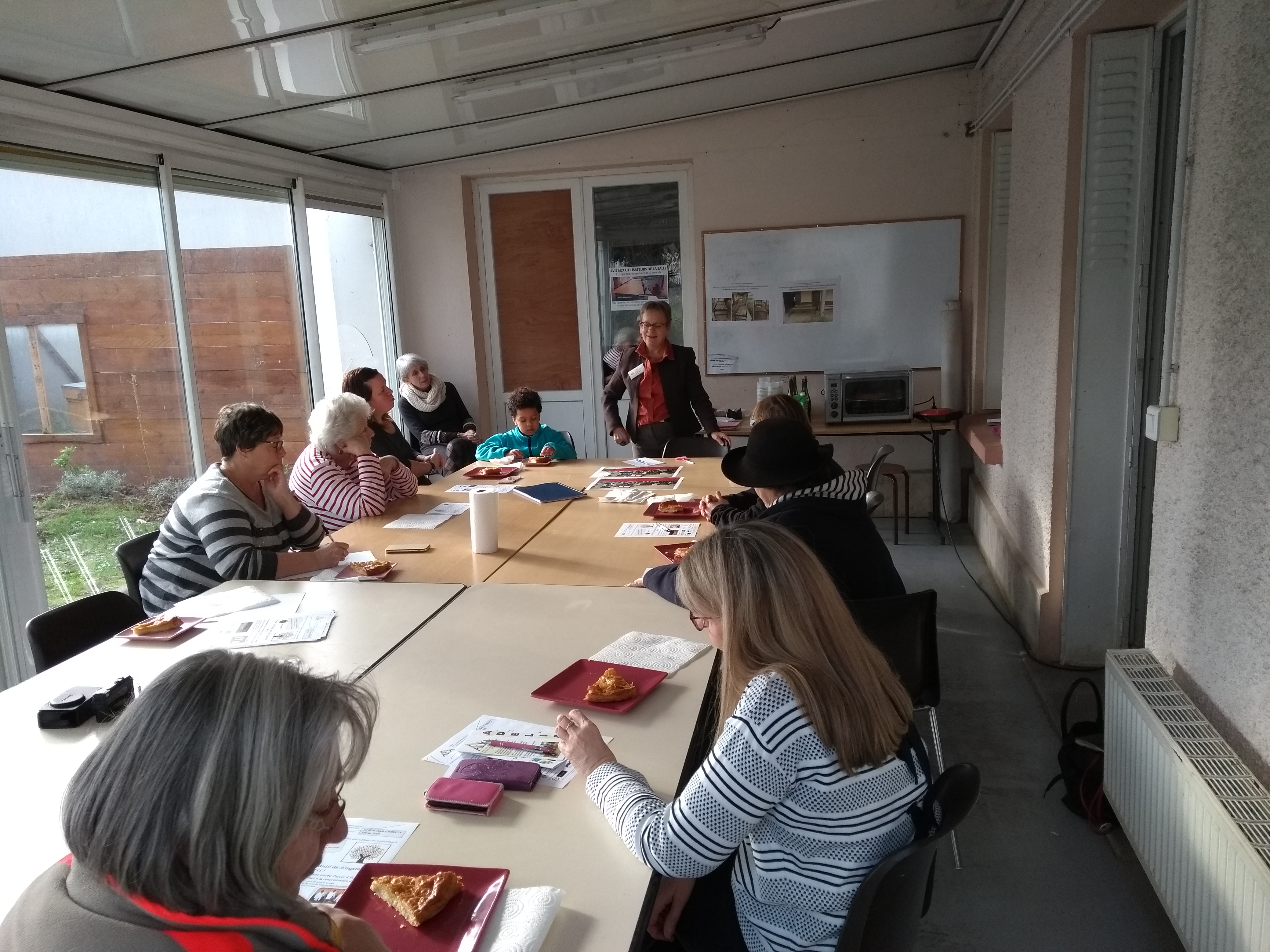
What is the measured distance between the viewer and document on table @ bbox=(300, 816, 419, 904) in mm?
1309

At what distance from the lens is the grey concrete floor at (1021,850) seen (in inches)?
88.4

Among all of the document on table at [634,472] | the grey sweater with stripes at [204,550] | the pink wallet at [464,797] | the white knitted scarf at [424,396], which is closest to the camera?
the pink wallet at [464,797]

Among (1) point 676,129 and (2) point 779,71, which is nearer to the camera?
(2) point 779,71

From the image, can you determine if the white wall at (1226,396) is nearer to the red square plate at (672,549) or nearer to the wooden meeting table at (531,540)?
the red square plate at (672,549)

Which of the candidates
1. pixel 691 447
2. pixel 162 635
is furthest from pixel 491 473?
pixel 162 635

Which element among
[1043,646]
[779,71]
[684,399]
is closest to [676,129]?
[779,71]

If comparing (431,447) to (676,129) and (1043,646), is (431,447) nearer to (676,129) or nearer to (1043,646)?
(676,129)

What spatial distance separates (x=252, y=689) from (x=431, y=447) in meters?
5.07

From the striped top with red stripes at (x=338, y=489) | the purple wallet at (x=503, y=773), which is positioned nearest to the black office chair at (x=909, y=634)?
the purple wallet at (x=503, y=773)

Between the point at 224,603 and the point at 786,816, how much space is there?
1858 mm

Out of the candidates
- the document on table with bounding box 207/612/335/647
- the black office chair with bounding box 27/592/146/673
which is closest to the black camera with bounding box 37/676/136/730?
the document on table with bounding box 207/612/335/647

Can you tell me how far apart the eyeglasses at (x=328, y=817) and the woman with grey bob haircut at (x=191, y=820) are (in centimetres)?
4

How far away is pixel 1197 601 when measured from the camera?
2129mm

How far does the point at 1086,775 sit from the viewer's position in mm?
2707
